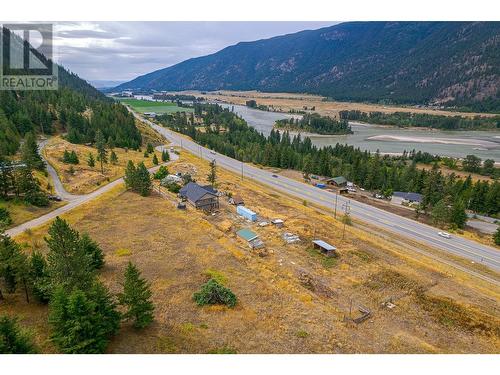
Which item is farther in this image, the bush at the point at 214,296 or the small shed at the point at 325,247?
the small shed at the point at 325,247

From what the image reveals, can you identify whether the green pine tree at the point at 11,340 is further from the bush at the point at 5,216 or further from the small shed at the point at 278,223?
the small shed at the point at 278,223

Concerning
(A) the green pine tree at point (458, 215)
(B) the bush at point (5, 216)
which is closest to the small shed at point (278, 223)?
(A) the green pine tree at point (458, 215)

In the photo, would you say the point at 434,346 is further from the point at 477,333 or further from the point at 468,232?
the point at 468,232

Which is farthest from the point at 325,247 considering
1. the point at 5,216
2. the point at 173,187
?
the point at 5,216

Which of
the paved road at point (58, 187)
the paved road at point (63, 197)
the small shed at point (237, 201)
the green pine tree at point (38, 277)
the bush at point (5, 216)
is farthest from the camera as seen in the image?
the small shed at point (237, 201)

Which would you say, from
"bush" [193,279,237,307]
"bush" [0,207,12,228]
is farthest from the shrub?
"bush" [0,207,12,228]

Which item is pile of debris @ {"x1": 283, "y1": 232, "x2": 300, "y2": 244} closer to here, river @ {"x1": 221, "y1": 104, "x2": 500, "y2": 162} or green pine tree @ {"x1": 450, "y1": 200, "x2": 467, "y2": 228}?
green pine tree @ {"x1": 450, "y1": 200, "x2": 467, "y2": 228}

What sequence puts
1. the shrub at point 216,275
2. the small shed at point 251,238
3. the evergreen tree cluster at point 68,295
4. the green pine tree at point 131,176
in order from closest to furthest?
1. the evergreen tree cluster at point 68,295
2. the shrub at point 216,275
3. the small shed at point 251,238
4. the green pine tree at point 131,176

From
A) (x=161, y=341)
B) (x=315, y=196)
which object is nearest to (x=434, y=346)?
(x=161, y=341)
